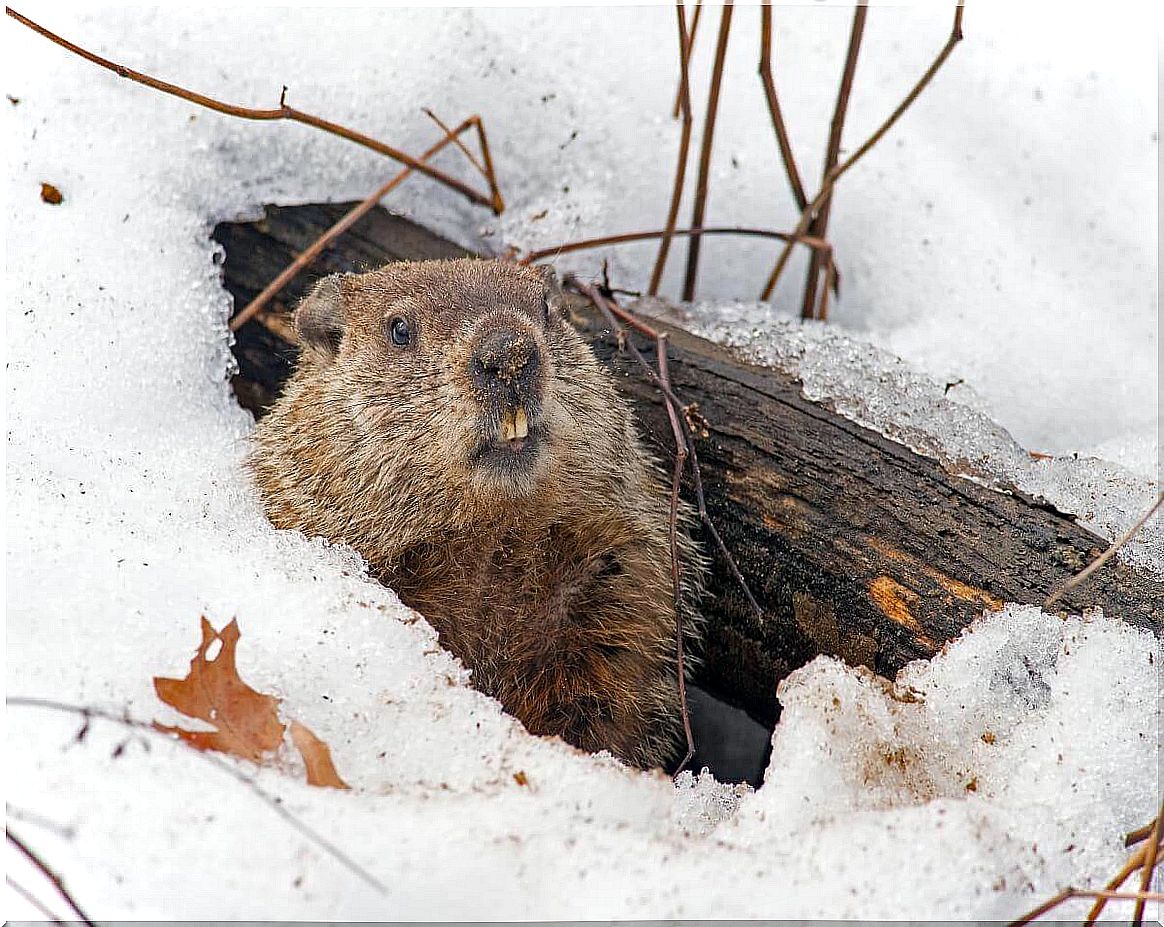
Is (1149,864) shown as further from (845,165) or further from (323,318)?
(323,318)

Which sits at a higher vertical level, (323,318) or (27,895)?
(323,318)

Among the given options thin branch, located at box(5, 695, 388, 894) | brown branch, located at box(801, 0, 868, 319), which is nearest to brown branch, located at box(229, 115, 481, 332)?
brown branch, located at box(801, 0, 868, 319)

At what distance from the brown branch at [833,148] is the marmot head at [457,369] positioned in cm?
110

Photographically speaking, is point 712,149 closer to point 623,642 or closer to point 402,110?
point 402,110

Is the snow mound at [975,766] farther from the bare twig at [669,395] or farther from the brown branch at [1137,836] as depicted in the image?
the bare twig at [669,395]

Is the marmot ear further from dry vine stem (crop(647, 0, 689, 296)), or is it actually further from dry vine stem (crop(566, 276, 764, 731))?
dry vine stem (crop(647, 0, 689, 296))

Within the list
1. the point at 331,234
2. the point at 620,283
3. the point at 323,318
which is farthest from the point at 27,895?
the point at 620,283

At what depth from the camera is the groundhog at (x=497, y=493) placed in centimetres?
308

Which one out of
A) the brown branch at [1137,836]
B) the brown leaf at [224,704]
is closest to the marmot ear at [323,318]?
the brown leaf at [224,704]

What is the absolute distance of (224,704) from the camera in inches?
91.1

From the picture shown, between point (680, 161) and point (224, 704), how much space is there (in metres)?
2.71

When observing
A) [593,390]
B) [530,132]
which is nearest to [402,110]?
[530,132]

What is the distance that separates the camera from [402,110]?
4.30 metres

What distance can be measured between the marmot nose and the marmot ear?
2.96 ft
